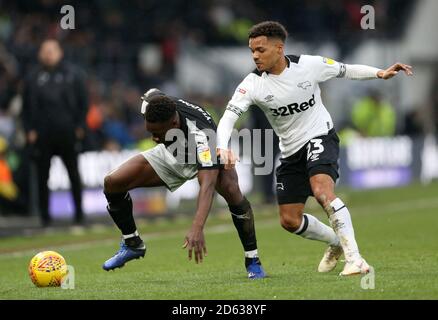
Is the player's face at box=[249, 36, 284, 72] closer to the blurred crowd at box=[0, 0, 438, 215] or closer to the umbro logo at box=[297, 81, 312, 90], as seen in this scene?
the umbro logo at box=[297, 81, 312, 90]

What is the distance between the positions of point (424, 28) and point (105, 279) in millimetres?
25039

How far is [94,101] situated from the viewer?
21.3 metres

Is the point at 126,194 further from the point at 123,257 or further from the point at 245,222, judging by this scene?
the point at 245,222

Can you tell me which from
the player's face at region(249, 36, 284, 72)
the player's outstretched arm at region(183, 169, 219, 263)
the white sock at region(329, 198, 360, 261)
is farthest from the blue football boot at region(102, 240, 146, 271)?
the player's face at region(249, 36, 284, 72)

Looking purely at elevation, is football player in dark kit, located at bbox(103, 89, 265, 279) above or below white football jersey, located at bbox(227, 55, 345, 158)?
below

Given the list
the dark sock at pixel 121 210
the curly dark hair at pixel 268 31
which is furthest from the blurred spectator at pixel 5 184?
the curly dark hair at pixel 268 31

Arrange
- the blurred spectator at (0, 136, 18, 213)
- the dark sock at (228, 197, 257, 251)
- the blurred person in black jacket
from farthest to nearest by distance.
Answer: the blurred spectator at (0, 136, 18, 213)
the blurred person in black jacket
the dark sock at (228, 197, 257, 251)

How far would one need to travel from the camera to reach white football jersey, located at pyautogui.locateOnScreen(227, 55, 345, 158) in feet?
33.0

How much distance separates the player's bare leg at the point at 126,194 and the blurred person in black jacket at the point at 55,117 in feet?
20.7

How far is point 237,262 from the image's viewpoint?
1215 cm

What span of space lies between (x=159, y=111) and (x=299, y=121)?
4.58 ft

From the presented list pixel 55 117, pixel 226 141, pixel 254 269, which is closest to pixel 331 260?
pixel 254 269

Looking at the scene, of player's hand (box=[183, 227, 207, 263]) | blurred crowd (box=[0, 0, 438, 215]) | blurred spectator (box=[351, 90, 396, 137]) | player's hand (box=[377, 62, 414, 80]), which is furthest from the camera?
blurred spectator (box=[351, 90, 396, 137])

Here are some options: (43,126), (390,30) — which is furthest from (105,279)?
(390,30)
